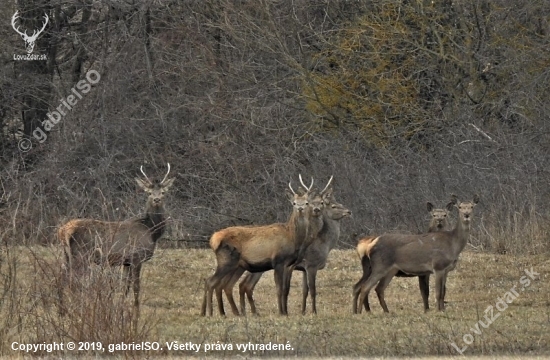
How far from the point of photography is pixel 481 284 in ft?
65.0

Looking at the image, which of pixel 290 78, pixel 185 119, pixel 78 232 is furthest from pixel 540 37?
pixel 78 232

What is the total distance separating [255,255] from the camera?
17594 mm

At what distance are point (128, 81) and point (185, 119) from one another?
176 cm

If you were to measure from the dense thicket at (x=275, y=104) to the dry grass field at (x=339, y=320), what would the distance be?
22.1ft

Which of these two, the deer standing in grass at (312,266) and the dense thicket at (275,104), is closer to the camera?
the deer standing in grass at (312,266)

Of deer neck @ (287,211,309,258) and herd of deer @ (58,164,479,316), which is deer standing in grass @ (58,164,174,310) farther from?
deer neck @ (287,211,309,258)

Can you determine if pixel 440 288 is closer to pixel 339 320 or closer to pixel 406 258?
pixel 406 258

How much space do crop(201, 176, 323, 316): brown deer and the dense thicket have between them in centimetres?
909

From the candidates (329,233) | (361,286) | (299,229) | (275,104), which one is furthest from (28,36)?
(361,286)

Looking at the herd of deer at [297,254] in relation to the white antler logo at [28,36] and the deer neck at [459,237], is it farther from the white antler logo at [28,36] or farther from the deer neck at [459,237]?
the white antler logo at [28,36]

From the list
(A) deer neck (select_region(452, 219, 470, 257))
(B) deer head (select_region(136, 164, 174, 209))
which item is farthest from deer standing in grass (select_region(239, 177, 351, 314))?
(B) deer head (select_region(136, 164, 174, 209))

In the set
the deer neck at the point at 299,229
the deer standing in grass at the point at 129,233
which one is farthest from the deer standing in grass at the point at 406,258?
the deer standing in grass at the point at 129,233

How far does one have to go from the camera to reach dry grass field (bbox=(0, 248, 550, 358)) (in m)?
14.0

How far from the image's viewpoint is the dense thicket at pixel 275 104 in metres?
29.5
